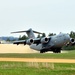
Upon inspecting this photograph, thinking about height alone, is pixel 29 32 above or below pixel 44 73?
above

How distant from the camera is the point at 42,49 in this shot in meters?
96.9

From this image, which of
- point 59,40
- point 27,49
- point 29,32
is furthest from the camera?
point 27,49

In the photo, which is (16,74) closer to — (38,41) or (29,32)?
(38,41)

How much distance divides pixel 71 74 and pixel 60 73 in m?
0.87

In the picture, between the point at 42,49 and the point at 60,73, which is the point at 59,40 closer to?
the point at 42,49

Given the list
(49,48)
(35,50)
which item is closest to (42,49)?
(49,48)

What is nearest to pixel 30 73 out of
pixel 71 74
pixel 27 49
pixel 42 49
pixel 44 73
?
pixel 44 73

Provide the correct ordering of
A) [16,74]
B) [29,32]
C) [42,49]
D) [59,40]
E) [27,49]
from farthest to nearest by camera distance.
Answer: [27,49] < [29,32] < [42,49] < [59,40] < [16,74]

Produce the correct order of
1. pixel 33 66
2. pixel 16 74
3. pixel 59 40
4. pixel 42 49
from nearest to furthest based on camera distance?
pixel 16 74 → pixel 33 66 → pixel 59 40 → pixel 42 49

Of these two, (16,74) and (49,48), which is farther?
(49,48)

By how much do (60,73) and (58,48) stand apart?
227 ft

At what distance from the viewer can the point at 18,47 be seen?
124 m

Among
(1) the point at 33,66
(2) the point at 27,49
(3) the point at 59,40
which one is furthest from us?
(2) the point at 27,49

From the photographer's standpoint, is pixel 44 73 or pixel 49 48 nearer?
pixel 44 73
